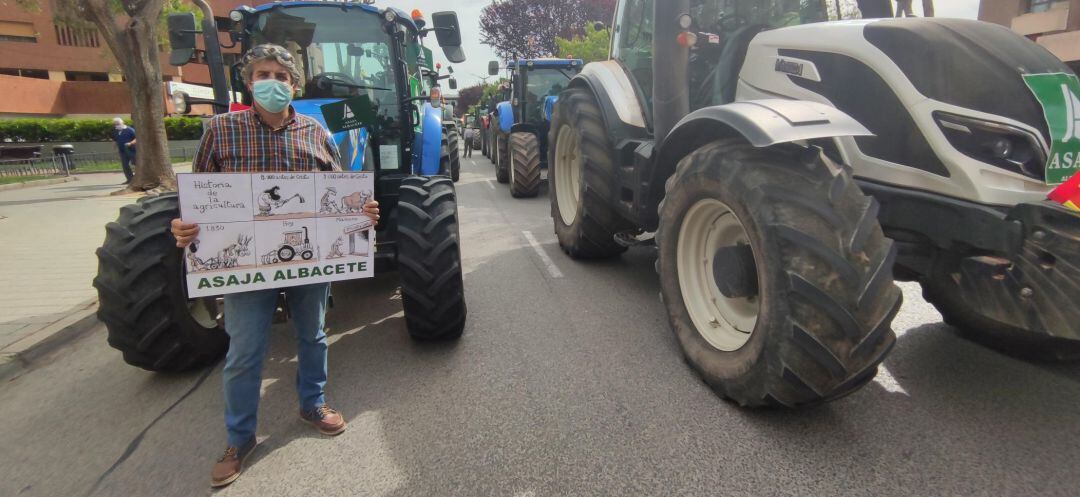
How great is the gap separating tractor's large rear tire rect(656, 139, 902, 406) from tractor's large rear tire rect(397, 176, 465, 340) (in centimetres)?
143

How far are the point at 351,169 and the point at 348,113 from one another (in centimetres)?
46

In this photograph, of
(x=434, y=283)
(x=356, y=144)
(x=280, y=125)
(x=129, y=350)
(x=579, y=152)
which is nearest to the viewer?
(x=280, y=125)

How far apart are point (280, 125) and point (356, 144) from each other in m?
1.36

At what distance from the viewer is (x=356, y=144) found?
12.8 feet

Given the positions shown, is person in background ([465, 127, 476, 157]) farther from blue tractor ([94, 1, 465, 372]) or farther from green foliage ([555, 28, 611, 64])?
blue tractor ([94, 1, 465, 372])

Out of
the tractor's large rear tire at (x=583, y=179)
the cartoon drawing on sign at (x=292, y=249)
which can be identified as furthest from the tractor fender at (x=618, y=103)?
the cartoon drawing on sign at (x=292, y=249)

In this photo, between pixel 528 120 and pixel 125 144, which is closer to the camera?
pixel 528 120

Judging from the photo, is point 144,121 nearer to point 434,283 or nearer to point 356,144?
point 356,144

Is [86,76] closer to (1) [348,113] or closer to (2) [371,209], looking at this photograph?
A: (1) [348,113]

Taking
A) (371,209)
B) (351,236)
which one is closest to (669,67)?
(371,209)

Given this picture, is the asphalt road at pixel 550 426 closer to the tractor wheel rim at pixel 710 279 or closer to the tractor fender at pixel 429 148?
the tractor wheel rim at pixel 710 279

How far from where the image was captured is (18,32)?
32.8m

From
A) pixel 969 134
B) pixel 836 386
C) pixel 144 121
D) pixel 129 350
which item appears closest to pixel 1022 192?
pixel 969 134

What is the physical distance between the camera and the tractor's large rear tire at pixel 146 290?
299cm
